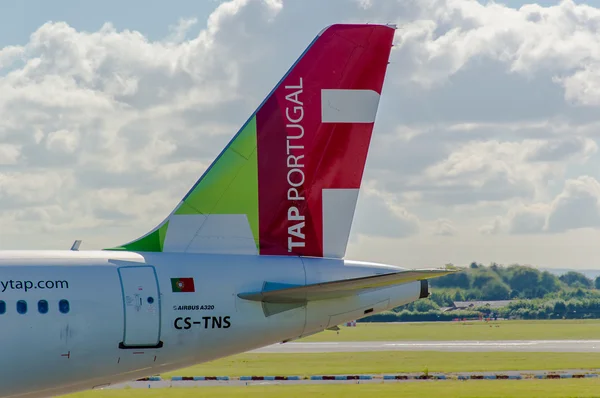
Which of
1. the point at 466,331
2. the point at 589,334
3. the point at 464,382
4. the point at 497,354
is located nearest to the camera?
the point at 464,382

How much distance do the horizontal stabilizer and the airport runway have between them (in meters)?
61.3

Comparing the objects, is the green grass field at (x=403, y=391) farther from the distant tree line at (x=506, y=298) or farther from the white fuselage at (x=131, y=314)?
the distant tree line at (x=506, y=298)

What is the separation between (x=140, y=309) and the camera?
74.4ft

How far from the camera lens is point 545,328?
13112 centimetres

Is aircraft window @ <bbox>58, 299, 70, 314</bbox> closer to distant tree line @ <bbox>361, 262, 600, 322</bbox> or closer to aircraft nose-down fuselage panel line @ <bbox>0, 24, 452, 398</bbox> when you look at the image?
aircraft nose-down fuselage panel line @ <bbox>0, 24, 452, 398</bbox>

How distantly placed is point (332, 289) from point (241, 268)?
234cm

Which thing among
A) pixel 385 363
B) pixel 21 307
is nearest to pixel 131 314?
pixel 21 307

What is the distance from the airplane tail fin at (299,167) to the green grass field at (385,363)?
120 ft

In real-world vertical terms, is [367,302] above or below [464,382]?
above

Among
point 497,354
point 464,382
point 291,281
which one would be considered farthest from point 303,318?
point 497,354

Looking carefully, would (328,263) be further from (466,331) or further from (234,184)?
(466,331)

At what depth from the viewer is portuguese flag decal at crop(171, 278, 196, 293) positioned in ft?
76.2

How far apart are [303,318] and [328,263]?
1.66m

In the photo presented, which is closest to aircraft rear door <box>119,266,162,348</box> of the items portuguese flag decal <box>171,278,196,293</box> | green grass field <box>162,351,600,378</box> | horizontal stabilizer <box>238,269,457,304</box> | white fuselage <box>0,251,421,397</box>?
white fuselage <box>0,251,421,397</box>
